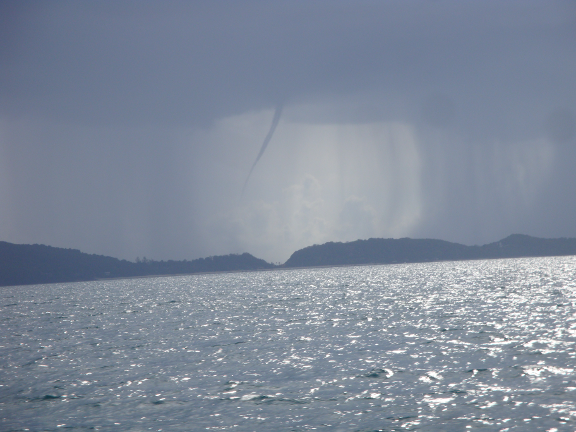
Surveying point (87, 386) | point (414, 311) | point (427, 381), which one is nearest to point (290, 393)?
point (427, 381)

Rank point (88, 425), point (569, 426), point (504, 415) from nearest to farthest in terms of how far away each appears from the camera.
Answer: point (569, 426), point (504, 415), point (88, 425)

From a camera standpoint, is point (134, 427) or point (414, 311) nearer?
point (134, 427)

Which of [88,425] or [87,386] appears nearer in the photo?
[88,425]

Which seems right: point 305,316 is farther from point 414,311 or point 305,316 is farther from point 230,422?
point 230,422

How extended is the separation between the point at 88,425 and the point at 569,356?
31.3 meters

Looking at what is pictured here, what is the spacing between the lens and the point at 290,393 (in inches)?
1173

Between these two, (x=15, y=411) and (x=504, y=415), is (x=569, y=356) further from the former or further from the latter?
(x=15, y=411)

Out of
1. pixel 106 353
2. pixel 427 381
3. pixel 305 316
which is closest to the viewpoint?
pixel 427 381

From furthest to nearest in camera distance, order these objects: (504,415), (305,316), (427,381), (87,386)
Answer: (305,316), (87,386), (427,381), (504,415)

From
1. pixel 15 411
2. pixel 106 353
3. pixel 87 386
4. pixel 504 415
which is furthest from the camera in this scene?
pixel 106 353

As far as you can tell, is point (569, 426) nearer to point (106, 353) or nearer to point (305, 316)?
point (106, 353)

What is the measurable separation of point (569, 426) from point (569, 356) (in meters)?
16.2

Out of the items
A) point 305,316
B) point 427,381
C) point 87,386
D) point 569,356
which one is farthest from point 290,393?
point 305,316

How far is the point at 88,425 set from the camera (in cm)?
2548
